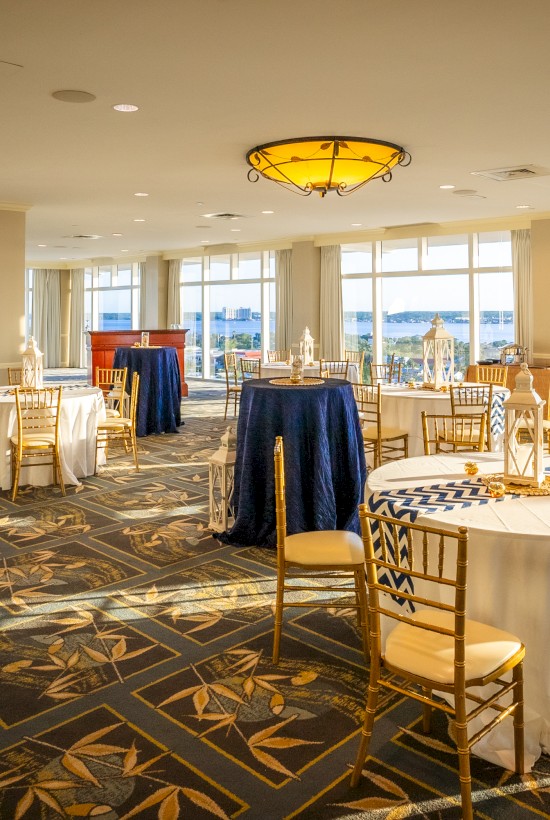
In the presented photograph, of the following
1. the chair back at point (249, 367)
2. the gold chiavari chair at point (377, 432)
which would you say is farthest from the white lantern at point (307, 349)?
the gold chiavari chair at point (377, 432)

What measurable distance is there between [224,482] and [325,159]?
9.27 ft

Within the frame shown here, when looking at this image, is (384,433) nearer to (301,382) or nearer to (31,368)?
(301,382)

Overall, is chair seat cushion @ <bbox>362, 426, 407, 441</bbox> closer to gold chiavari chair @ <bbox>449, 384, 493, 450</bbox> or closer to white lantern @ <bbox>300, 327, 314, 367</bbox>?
gold chiavari chair @ <bbox>449, 384, 493, 450</bbox>

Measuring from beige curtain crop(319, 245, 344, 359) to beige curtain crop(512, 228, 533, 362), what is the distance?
355cm

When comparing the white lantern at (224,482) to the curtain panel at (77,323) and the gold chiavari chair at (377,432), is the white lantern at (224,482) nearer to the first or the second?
the gold chiavari chair at (377,432)

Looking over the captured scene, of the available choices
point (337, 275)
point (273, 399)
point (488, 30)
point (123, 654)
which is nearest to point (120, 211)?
point (337, 275)

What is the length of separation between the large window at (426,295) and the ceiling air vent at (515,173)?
13.3ft

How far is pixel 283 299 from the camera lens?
14734mm

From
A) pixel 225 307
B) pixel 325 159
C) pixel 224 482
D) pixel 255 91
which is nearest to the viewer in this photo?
pixel 255 91

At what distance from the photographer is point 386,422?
23.1 ft

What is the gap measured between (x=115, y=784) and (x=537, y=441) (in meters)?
2.10

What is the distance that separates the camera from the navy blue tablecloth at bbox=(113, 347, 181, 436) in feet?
31.9

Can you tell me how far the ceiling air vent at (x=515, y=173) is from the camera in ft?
24.0

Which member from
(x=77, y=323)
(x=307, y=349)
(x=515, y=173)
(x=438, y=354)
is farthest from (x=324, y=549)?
(x=77, y=323)
